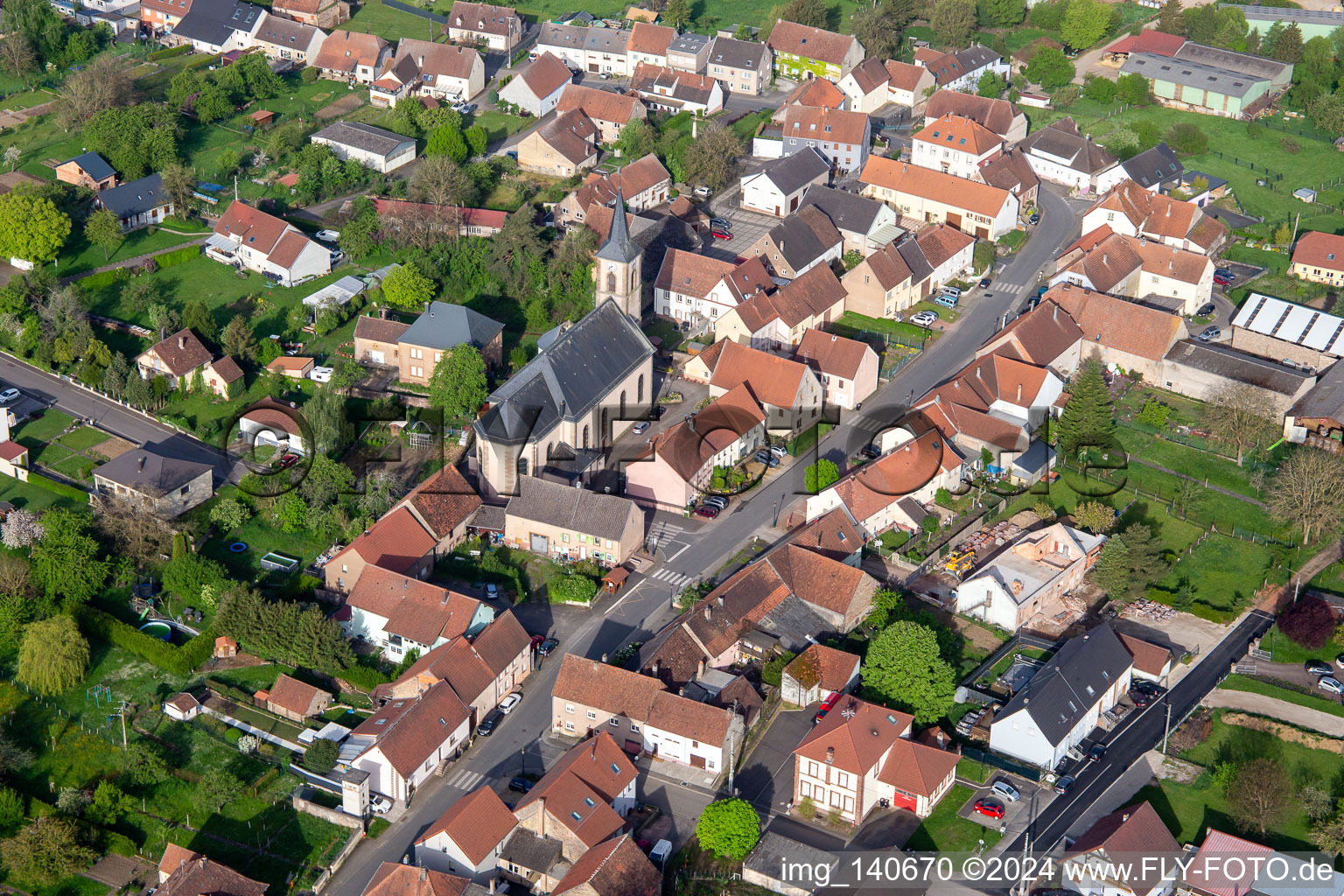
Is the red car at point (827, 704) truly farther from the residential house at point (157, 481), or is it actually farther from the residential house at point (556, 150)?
the residential house at point (556, 150)

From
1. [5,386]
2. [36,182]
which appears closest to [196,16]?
[36,182]

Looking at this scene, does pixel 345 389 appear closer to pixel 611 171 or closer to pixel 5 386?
pixel 5 386

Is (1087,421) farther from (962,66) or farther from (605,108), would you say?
(962,66)

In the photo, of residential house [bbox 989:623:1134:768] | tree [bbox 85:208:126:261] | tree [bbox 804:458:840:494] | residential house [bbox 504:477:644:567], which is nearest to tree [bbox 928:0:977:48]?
tree [bbox 804:458:840:494]

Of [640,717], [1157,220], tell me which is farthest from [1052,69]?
[640,717]

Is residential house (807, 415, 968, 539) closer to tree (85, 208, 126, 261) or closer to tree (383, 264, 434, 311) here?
tree (383, 264, 434, 311)

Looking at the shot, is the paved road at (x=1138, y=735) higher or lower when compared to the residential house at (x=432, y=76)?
lower

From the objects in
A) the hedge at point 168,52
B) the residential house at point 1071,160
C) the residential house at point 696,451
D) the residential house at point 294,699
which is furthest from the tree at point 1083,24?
the residential house at point 294,699
